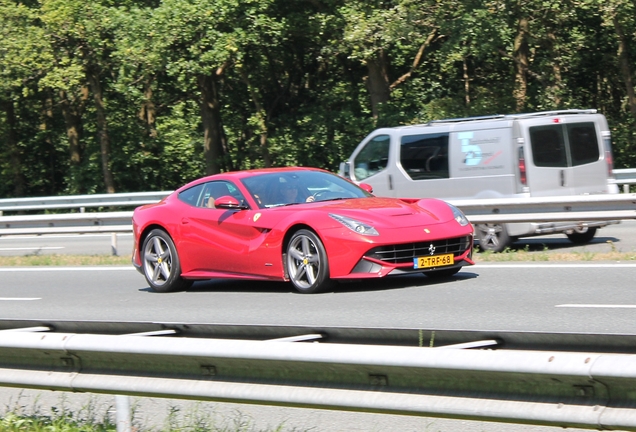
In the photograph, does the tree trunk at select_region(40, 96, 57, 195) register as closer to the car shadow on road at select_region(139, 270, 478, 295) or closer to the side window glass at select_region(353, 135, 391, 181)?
the side window glass at select_region(353, 135, 391, 181)

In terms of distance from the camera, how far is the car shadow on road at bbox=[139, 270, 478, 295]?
10773 mm

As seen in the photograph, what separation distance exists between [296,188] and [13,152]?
30785 mm

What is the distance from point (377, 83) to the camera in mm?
30500

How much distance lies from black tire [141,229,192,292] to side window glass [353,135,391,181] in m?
5.37

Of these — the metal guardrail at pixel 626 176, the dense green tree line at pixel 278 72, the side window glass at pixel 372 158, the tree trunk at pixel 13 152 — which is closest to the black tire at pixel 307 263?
the side window glass at pixel 372 158

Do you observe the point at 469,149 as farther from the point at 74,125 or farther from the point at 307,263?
the point at 74,125

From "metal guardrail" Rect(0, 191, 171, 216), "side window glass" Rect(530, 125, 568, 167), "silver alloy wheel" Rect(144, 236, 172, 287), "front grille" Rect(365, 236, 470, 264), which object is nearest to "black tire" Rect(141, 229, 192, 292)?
"silver alloy wheel" Rect(144, 236, 172, 287)

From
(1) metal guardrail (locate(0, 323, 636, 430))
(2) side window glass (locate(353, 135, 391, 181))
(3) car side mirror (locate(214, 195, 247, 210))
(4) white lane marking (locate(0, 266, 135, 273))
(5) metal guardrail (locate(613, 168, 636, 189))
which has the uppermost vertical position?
(2) side window glass (locate(353, 135, 391, 181))

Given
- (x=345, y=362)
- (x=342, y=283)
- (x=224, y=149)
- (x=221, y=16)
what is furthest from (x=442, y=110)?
(x=345, y=362)

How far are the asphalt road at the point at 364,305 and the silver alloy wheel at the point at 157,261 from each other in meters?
0.24

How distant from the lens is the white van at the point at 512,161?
14.5 m

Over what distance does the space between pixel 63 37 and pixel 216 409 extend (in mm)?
29306

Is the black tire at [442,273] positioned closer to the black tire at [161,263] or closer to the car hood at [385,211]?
the car hood at [385,211]

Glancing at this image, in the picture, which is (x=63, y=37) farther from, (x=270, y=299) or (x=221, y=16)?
(x=270, y=299)
